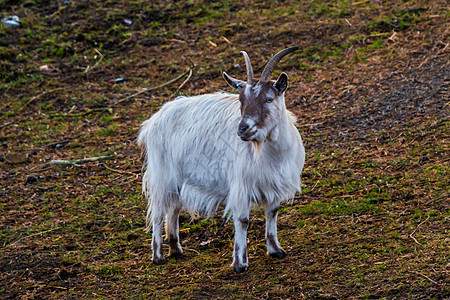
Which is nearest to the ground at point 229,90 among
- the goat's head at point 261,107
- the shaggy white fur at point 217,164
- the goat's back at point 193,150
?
the shaggy white fur at point 217,164

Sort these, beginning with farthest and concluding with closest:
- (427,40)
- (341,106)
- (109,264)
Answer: (427,40) → (341,106) → (109,264)

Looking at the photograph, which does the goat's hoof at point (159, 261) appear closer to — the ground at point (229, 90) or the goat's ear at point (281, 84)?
the ground at point (229, 90)

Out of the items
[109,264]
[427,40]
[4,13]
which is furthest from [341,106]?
[4,13]

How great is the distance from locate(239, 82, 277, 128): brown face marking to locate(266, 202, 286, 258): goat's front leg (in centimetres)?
98

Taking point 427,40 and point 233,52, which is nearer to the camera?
point 427,40

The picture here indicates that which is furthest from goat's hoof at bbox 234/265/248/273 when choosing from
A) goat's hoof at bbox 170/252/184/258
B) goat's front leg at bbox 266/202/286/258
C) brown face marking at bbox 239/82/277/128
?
brown face marking at bbox 239/82/277/128

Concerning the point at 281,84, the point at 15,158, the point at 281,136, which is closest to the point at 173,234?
→ the point at 281,136

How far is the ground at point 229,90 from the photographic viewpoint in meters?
5.45

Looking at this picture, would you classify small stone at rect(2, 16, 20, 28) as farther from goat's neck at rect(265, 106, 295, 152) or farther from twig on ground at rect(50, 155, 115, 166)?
goat's neck at rect(265, 106, 295, 152)

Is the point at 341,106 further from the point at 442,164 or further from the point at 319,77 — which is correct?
the point at 442,164

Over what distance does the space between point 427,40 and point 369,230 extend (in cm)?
503

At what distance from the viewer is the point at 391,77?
8906 mm

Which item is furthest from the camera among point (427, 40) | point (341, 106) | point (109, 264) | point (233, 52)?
point (233, 52)

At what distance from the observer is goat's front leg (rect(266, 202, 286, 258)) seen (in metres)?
5.66
